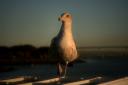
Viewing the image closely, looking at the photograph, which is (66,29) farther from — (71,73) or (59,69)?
(71,73)

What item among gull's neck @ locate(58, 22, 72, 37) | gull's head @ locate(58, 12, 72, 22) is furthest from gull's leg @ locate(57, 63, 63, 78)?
gull's head @ locate(58, 12, 72, 22)

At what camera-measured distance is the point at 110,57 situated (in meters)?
20.6

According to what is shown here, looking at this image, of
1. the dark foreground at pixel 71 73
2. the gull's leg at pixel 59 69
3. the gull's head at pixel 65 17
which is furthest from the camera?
the dark foreground at pixel 71 73

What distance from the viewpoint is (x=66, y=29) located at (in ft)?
25.1

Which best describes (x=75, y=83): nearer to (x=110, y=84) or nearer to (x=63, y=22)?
(x=110, y=84)

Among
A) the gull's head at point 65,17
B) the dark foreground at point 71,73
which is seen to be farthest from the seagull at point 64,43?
the dark foreground at point 71,73

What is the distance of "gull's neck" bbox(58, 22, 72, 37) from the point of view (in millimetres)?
7645

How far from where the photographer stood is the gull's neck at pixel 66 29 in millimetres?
7645

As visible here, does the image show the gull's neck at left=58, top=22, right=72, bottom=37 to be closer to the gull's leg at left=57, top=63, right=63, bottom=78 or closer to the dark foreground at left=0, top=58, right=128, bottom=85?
the gull's leg at left=57, top=63, right=63, bottom=78

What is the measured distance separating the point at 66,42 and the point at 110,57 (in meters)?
13.2

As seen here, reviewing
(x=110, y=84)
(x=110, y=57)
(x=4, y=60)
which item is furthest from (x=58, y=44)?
(x=110, y=57)

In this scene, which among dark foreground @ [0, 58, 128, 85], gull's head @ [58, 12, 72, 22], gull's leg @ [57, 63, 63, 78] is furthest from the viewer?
dark foreground @ [0, 58, 128, 85]

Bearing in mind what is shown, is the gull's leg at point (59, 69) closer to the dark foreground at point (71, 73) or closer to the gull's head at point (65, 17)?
the dark foreground at point (71, 73)

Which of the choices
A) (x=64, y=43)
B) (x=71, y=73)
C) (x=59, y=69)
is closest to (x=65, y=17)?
(x=64, y=43)
